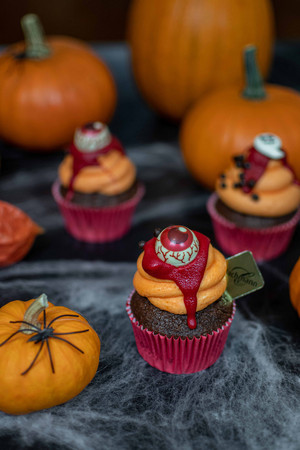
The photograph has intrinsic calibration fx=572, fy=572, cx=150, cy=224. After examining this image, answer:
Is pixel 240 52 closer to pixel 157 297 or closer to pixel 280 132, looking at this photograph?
pixel 280 132

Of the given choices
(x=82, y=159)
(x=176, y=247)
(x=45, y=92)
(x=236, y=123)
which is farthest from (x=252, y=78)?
(x=176, y=247)

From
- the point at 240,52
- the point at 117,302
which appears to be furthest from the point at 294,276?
the point at 240,52

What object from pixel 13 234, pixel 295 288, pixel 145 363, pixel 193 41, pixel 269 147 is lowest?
pixel 145 363

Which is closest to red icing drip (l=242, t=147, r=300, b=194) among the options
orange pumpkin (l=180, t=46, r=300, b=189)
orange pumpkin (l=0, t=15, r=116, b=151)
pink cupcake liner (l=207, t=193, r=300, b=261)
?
pink cupcake liner (l=207, t=193, r=300, b=261)

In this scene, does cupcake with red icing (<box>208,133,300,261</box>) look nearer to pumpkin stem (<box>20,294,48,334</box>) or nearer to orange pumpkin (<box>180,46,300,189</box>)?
orange pumpkin (<box>180,46,300,189</box>)

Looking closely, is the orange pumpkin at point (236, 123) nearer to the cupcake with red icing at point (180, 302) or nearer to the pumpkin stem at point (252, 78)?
the pumpkin stem at point (252, 78)

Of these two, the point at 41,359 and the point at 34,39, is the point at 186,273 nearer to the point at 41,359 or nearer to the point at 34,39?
the point at 41,359
